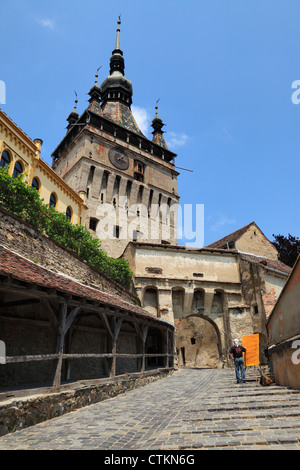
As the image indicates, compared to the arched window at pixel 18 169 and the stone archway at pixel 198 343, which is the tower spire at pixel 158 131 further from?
the arched window at pixel 18 169

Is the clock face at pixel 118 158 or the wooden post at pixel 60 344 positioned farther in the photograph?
the clock face at pixel 118 158

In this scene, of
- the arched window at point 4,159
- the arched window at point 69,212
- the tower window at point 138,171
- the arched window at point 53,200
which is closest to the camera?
the arched window at point 4,159

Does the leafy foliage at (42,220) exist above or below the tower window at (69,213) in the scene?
below

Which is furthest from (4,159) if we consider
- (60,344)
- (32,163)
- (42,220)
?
(60,344)

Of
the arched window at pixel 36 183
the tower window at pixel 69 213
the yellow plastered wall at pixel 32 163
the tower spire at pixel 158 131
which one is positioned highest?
the tower spire at pixel 158 131

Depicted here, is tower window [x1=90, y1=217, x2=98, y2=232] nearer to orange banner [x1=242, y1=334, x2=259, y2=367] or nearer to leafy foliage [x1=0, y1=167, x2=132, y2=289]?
leafy foliage [x1=0, y1=167, x2=132, y2=289]

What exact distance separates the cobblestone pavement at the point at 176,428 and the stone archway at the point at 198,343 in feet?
82.5

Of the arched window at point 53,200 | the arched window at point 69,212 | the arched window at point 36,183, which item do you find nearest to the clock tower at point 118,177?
the arched window at point 69,212

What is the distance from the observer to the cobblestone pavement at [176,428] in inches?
150

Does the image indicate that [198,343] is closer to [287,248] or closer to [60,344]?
[287,248]

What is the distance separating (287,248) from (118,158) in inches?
854

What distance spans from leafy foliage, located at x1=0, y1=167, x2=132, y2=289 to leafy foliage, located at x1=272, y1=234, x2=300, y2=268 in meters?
20.7

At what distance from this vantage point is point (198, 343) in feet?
106
